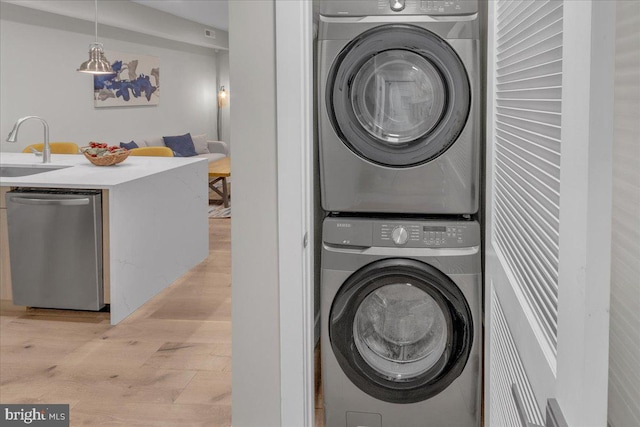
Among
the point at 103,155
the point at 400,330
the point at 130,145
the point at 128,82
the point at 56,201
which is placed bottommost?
the point at 400,330

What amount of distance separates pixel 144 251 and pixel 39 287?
0.67 meters

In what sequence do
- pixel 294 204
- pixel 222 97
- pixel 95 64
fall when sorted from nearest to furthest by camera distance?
pixel 294 204
pixel 95 64
pixel 222 97

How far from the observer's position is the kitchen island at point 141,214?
151 inches

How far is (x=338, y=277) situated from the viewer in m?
2.43

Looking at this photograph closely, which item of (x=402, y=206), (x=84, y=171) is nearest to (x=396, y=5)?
(x=402, y=206)

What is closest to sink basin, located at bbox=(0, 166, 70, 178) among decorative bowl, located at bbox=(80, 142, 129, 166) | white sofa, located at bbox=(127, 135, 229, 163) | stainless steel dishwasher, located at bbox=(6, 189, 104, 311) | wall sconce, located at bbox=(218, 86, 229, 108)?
decorative bowl, located at bbox=(80, 142, 129, 166)

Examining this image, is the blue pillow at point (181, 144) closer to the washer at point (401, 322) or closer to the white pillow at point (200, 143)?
the white pillow at point (200, 143)

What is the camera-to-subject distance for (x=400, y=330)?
2.47 m

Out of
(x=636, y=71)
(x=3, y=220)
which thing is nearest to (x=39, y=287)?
(x=3, y=220)

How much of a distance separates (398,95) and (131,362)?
6.35 feet

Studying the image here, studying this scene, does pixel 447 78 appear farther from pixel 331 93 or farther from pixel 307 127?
pixel 307 127

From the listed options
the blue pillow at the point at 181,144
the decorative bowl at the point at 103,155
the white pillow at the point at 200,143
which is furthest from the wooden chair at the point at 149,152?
the white pillow at the point at 200,143

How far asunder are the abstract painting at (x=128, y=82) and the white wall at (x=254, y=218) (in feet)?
22.1

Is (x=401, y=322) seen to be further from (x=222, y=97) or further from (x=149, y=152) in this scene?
(x=222, y=97)
